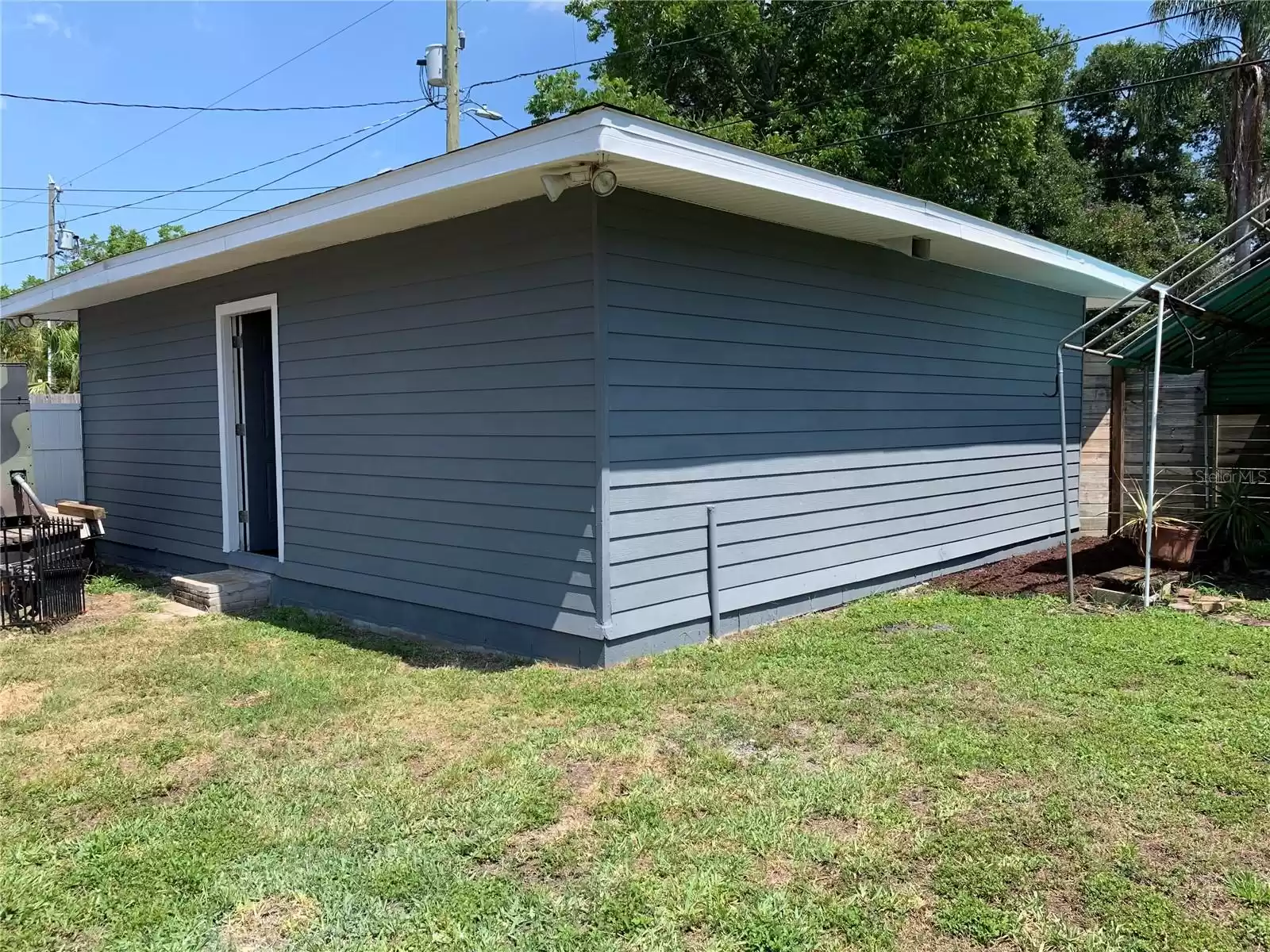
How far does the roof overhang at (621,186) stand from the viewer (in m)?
4.20

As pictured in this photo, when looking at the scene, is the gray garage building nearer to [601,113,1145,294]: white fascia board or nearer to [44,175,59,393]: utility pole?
[601,113,1145,294]: white fascia board

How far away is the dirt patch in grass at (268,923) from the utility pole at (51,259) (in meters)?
23.6

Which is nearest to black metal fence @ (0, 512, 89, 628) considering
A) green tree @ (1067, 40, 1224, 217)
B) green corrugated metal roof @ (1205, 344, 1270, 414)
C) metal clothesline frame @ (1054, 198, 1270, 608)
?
metal clothesline frame @ (1054, 198, 1270, 608)

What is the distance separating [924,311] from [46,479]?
9086 mm

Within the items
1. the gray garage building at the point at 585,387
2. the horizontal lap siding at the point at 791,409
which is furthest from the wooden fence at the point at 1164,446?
the gray garage building at the point at 585,387

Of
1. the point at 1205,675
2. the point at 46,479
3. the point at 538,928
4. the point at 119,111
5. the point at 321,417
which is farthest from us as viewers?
the point at 119,111

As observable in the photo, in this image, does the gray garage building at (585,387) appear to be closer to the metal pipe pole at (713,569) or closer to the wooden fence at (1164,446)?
the metal pipe pole at (713,569)

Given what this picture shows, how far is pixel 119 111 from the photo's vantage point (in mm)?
13500

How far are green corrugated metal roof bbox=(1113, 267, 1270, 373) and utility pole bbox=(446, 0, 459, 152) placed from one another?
7975 millimetres

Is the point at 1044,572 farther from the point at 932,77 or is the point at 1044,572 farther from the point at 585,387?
the point at 932,77

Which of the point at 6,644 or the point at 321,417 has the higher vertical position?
the point at 321,417

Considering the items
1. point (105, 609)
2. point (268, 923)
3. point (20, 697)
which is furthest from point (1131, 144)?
point (268, 923)

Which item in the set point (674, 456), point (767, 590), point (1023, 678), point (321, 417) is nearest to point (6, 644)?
point (321, 417)

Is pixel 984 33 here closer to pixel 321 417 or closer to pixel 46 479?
pixel 321 417
